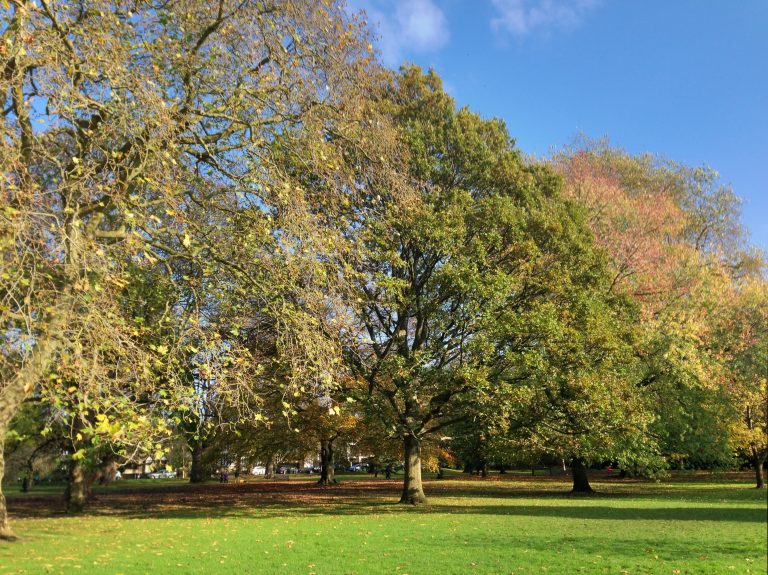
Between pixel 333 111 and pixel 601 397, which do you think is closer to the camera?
pixel 333 111

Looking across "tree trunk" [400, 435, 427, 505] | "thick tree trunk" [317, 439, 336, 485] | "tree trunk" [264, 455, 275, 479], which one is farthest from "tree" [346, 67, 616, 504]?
"thick tree trunk" [317, 439, 336, 485]

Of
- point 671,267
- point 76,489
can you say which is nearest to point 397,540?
point 76,489

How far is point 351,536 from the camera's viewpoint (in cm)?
1480

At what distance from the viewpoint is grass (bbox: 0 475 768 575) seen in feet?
29.3

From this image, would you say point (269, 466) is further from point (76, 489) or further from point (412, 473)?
point (412, 473)

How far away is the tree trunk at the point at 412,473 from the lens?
24392 millimetres

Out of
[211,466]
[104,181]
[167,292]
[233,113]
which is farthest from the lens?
[211,466]

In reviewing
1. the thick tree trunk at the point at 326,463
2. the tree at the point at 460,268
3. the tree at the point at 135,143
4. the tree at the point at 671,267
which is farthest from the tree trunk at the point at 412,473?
the thick tree trunk at the point at 326,463

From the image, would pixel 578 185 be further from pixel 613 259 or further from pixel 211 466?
pixel 211 466

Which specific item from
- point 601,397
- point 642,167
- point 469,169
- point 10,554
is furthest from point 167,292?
point 642,167

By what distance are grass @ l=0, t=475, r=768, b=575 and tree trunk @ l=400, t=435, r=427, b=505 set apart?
1.57 m

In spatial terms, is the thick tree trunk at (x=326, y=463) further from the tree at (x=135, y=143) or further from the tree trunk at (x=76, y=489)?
the tree at (x=135, y=143)

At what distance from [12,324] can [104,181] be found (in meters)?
2.53

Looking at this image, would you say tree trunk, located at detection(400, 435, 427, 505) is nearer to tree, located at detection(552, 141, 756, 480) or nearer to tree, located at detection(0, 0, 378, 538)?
tree, located at detection(552, 141, 756, 480)
